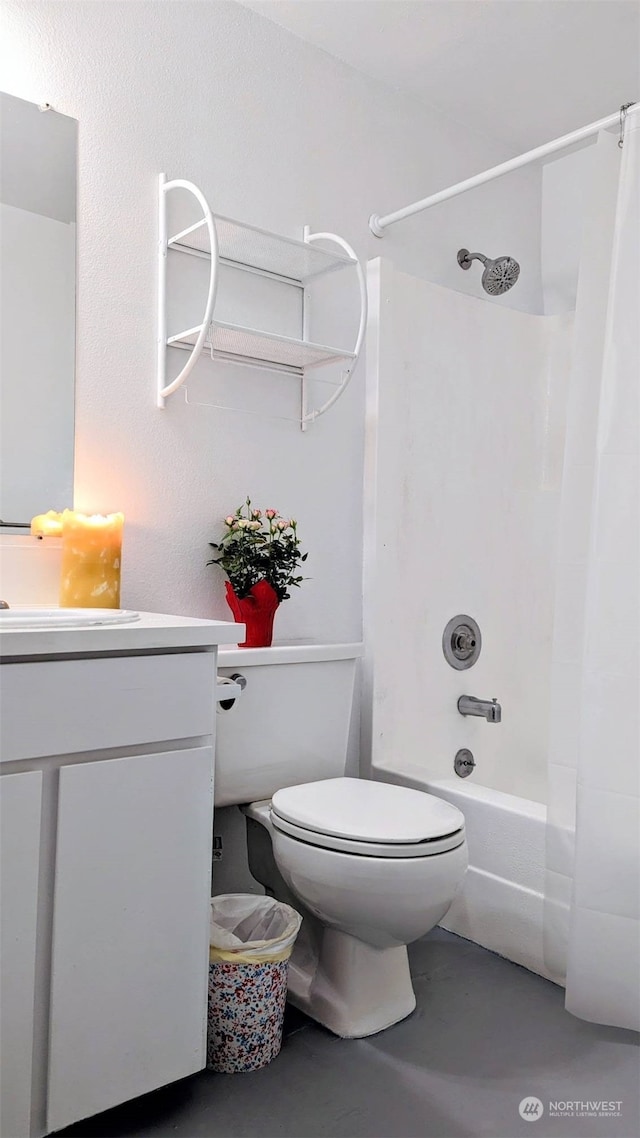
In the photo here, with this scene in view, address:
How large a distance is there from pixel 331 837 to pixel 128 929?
40 cm

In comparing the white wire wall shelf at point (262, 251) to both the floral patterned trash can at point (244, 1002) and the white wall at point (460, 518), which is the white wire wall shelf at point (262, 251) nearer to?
the white wall at point (460, 518)

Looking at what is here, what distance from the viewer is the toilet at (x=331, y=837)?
150cm

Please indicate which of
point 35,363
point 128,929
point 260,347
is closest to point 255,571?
point 260,347

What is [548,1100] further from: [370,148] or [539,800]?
[370,148]

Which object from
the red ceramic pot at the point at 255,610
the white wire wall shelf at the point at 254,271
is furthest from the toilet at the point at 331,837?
the white wire wall shelf at the point at 254,271

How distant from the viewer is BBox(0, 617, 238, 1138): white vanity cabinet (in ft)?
3.90

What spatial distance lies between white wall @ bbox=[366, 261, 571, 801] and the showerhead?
Result: 0.10 m

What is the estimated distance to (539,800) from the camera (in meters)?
2.52

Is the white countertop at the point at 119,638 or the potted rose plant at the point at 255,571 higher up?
the potted rose plant at the point at 255,571

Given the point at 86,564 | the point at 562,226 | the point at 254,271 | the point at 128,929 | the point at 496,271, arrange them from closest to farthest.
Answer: the point at 128,929, the point at 86,564, the point at 254,271, the point at 496,271, the point at 562,226

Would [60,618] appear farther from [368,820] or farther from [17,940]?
[368,820]

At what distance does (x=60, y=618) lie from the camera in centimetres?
133

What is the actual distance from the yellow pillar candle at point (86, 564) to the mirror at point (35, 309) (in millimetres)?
85

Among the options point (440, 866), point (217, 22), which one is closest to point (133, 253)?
point (217, 22)
